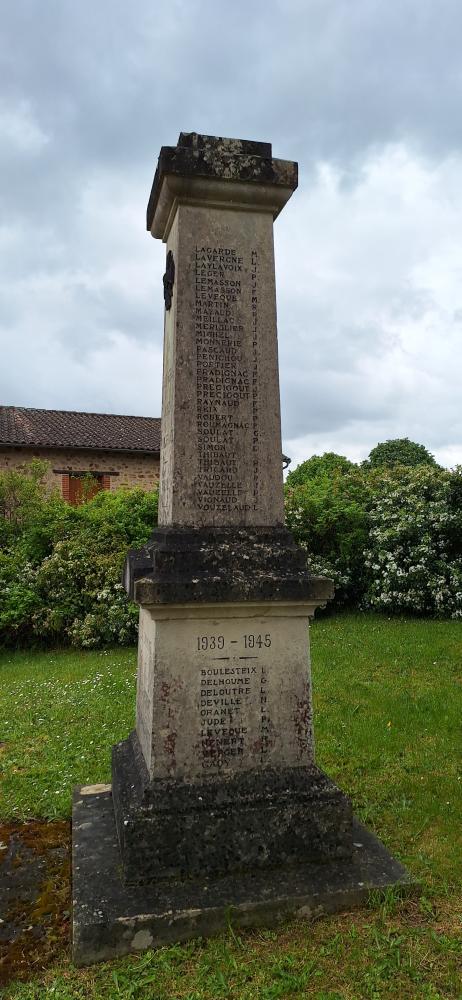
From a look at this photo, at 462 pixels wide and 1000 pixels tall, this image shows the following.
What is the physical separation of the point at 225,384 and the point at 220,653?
4.76 feet

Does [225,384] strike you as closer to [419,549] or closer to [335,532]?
[419,549]

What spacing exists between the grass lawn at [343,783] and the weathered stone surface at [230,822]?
33 cm

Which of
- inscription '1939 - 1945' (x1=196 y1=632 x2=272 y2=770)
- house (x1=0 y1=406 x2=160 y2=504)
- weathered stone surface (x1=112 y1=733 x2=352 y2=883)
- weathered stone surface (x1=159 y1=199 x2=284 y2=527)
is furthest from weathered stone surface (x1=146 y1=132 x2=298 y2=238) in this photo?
house (x1=0 y1=406 x2=160 y2=504)

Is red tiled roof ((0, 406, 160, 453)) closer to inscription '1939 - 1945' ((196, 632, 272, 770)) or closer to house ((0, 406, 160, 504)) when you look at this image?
house ((0, 406, 160, 504))

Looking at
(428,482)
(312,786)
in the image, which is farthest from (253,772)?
(428,482)

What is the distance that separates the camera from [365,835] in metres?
3.59

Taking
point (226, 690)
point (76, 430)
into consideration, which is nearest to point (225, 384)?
point (226, 690)

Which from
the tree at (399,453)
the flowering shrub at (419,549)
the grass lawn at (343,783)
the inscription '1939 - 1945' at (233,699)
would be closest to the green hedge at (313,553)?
the flowering shrub at (419,549)

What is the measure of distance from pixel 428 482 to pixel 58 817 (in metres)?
8.69

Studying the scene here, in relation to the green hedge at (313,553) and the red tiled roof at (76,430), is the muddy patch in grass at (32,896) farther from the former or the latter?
the red tiled roof at (76,430)

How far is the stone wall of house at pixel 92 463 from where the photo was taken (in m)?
21.2

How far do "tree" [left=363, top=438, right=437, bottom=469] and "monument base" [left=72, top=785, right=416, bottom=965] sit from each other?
25048 millimetres

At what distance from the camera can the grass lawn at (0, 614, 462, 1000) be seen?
263 centimetres

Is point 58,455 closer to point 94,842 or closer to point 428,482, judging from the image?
point 428,482
